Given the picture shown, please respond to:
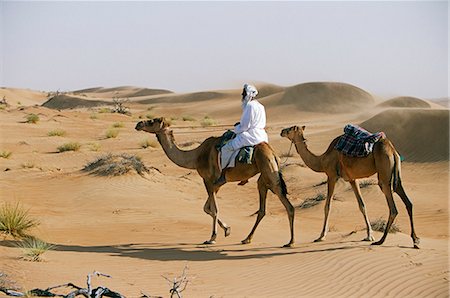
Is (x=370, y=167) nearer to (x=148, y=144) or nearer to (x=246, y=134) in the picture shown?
(x=246, y=134)

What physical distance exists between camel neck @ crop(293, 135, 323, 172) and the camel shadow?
64.7 inches

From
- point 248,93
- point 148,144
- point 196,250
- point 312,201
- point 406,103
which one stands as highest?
point 248,93

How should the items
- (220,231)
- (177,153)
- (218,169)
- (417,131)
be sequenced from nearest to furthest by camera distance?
(218,169)
(177,153)
(220,231)
(417,131)

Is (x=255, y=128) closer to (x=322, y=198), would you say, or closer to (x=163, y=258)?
(x=163, y=258)

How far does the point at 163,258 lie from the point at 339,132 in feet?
77.0

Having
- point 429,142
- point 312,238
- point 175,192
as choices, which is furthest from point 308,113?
point 312,238

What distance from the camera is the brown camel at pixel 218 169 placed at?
10562mm

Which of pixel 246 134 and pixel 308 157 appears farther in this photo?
pixel 308 157

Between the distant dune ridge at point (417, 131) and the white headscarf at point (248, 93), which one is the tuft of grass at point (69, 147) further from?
the white headscarf at point (248, 93)

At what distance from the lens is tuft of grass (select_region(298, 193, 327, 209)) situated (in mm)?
16703

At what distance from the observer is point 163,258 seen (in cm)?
1009

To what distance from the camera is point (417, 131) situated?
1109 inches

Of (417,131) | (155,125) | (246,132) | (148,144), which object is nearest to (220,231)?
(155,125)

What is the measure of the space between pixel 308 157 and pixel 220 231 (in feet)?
8.36
